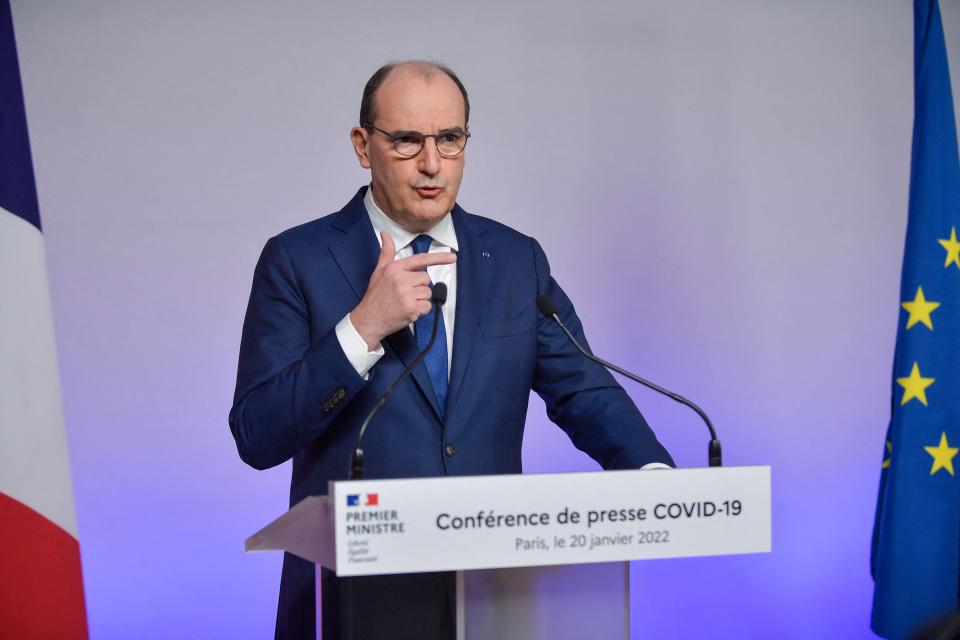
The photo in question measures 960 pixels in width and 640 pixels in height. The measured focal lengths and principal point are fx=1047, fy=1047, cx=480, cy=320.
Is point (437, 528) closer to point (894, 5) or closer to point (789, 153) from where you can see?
point (789, 153)

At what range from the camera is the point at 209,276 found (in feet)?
11.0

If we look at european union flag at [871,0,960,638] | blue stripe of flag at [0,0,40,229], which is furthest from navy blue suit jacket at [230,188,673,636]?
european union flag at [871,0,960,638]

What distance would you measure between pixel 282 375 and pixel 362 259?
346 millimetres

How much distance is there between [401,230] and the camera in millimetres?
2102

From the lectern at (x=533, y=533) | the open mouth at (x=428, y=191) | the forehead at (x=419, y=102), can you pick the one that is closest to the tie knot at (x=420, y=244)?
the open mouth at (x=428, y=191)

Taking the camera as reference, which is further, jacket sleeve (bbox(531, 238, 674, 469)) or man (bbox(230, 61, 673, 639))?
jacket sleeve (bbox(531, 238, 674, 469))

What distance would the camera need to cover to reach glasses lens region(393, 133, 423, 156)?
78.6 inches

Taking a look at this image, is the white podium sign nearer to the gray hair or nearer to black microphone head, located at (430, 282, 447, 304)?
black microphone head, located at (430, 282, 447, 304)

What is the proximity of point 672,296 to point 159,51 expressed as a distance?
185 cm

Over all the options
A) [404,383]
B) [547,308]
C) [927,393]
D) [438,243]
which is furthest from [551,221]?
[547,308]

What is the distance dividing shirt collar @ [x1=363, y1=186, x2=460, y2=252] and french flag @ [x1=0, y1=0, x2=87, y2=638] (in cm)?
71

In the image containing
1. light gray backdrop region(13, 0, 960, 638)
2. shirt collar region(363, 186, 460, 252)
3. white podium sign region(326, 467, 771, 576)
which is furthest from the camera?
light gray backdrop region(13, 0, 960, 638)

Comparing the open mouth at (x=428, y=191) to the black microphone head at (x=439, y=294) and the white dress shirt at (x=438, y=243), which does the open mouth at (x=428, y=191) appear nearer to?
the white dress shirt at (x=438, y=243)

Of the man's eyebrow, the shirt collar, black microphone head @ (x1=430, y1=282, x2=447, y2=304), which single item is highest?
the man's eyebrow
